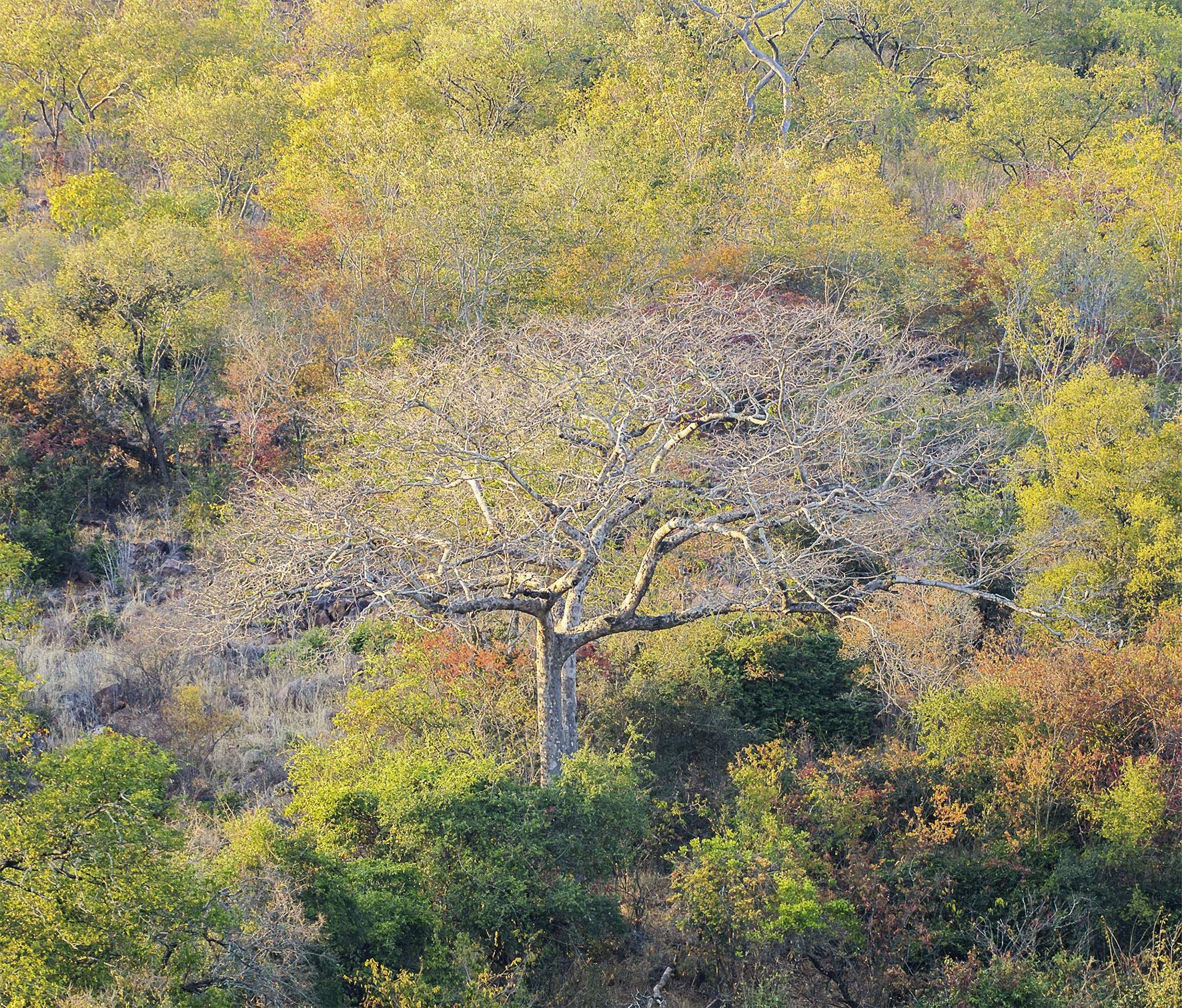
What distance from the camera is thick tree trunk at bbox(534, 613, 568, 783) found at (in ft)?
46.3

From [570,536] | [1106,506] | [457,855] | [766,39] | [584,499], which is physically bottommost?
[457,855]

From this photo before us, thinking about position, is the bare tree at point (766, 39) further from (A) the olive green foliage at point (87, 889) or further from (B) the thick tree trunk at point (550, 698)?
(A) the olive green foliage at point (87, 889)

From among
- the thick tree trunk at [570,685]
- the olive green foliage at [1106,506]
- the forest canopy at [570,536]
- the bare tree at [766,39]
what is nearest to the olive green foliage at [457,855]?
the forest canopy at [570,536]

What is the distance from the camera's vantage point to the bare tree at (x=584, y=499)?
13430mm

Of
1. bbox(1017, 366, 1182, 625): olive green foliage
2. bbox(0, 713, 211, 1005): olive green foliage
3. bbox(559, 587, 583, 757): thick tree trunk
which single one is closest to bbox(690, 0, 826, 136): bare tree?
bbox(1017, 366, 1182, 625): olive green foliage

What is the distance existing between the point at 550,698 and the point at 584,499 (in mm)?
2583

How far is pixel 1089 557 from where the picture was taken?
65.0ft

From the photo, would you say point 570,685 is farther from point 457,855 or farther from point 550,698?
point 457,855

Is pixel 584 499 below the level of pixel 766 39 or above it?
below

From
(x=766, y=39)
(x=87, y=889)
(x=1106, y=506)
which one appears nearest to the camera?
(x=87, y=889)

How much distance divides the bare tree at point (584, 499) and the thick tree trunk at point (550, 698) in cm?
2

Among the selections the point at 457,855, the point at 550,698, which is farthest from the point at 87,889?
the point at 550,698

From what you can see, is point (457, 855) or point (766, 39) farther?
point (766, 39)

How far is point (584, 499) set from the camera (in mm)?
13641
